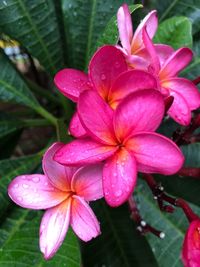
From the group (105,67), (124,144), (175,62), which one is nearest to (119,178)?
(124,144)

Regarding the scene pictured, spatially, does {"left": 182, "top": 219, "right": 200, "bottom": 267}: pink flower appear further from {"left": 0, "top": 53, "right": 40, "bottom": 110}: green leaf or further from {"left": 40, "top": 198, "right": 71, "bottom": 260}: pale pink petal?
{"left": 0, "top": 53, "right": 40, "bottom": 110}: green leaf

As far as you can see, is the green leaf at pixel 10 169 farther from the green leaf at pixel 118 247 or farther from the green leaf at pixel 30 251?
the green leaf at pixel 118 247

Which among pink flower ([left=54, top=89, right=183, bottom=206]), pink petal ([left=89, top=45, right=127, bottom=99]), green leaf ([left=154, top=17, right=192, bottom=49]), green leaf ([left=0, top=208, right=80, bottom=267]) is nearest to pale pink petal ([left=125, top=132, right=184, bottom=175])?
pink flower ([left=54, top=89, right=183, bottom=206])

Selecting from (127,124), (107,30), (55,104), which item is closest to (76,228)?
(127,124)

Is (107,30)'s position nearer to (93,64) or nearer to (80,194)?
(93,64)

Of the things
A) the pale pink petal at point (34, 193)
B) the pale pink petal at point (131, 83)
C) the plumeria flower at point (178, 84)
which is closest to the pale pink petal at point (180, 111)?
the plumeria flower at point (178, 84)

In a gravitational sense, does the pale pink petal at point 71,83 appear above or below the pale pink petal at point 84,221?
above
